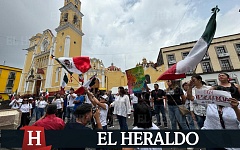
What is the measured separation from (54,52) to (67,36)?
4011 mm

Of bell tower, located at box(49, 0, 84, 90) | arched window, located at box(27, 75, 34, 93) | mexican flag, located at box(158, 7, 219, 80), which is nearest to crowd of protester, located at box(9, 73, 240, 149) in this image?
mexican flag, located at box(158, 7, 219, 80)

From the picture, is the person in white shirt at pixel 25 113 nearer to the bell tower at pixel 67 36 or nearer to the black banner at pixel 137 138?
the black banner at pixel 137 138

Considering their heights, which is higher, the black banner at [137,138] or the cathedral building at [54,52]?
the cathedral building at [54,52]

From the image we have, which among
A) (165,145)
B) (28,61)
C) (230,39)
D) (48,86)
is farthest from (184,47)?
(28,61)

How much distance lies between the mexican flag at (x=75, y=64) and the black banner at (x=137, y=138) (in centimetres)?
203

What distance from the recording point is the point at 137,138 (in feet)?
4.90

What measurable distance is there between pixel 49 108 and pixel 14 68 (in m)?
47.8

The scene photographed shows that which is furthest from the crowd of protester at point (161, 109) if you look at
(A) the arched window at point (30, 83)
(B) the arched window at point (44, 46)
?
(B) the arched window at point (44, 46)

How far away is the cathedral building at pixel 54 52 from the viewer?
2186cm

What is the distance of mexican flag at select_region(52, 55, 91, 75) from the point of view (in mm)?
3561

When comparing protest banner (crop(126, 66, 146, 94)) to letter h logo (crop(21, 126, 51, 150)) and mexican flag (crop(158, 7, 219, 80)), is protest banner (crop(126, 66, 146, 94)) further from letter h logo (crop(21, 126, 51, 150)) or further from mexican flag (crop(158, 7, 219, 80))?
letter h logo (crop(21, 126, 51, 150))

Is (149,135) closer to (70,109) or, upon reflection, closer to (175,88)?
(175,88)

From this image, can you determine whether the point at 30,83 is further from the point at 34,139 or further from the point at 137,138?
the point at 137,138

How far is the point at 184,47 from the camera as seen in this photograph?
20.2 metres
